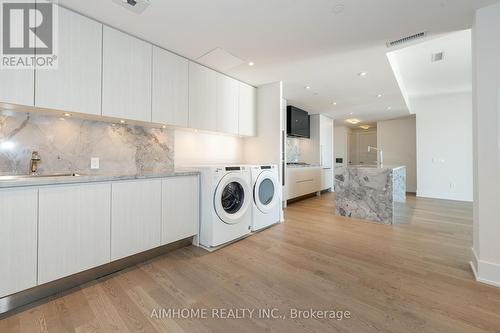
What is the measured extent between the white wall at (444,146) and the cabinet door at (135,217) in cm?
635

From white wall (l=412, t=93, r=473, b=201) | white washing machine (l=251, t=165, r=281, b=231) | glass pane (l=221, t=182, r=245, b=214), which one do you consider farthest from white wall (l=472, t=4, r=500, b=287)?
white wall (l=412, t=93, r=473, b=201)

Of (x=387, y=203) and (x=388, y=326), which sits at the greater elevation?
(x=387, y=203)

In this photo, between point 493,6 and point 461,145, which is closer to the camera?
point 493,6

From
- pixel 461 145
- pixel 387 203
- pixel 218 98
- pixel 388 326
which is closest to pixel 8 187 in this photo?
pixel 218 98

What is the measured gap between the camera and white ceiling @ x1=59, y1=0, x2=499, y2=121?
173cm

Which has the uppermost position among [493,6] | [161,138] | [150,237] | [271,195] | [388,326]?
[493,6]

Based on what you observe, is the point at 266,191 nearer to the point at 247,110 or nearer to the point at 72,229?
the point at 247,110

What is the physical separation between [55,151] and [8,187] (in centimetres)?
Result: 78

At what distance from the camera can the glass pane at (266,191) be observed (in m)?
3.01

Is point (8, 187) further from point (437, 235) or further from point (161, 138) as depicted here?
point (437, 235)

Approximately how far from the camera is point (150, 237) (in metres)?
2.01

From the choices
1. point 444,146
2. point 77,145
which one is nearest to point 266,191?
point 77,145

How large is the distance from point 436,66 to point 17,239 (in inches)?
219

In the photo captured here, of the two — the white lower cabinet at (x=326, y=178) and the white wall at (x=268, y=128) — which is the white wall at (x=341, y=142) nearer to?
the white lower cabinet at (x=326, y=178)
